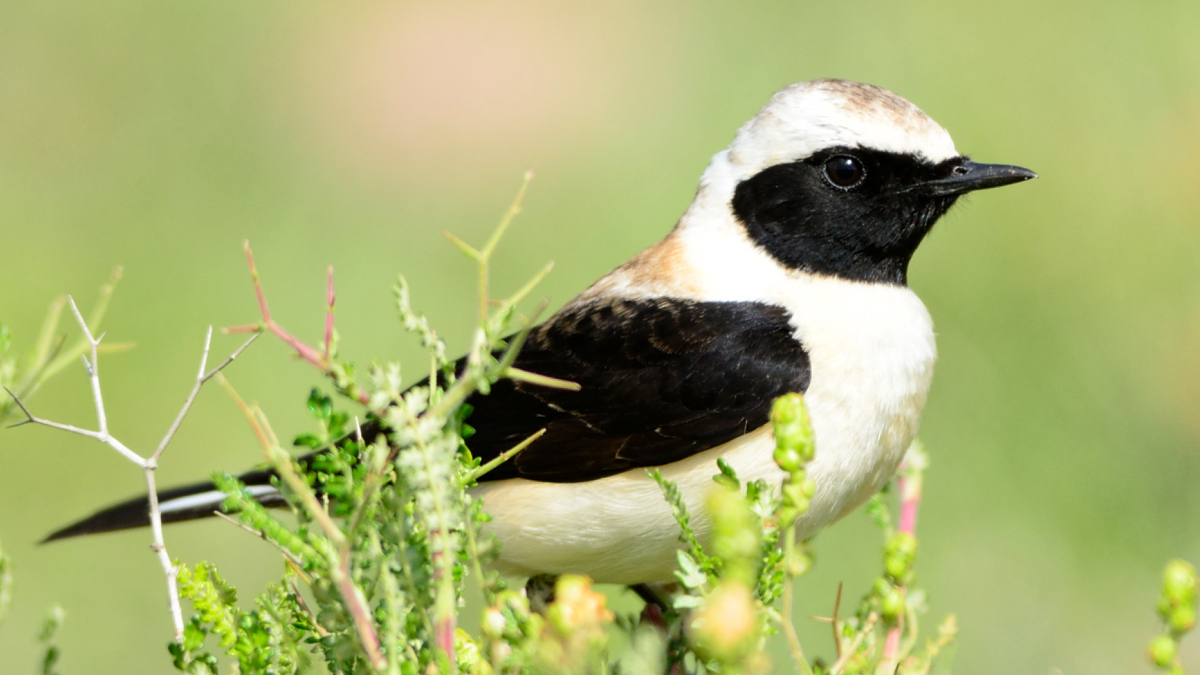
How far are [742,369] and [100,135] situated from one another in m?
7.40

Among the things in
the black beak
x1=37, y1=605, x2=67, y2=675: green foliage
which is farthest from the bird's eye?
x1=37, y1=605, x2=67, y2=675: green foliage

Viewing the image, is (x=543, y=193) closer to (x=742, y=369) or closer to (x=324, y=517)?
(x=742, y=369)

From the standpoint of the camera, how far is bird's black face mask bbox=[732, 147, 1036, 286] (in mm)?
3555

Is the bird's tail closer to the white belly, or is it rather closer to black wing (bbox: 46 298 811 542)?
black wing (bbox: 46 298 811 542)

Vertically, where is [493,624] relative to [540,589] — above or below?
above

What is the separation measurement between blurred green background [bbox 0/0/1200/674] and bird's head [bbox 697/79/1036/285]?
6.46 feet

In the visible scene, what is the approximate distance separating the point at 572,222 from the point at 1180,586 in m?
7.40

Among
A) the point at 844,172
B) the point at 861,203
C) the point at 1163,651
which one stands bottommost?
the point at 1163,651

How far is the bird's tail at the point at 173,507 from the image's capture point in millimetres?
3693

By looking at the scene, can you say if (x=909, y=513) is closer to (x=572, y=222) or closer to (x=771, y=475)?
(x=771, y=475)

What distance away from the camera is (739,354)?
3262mm

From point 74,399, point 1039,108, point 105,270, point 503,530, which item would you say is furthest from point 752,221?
point 105,270

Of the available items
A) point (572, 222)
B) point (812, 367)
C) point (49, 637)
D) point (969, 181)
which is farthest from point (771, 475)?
point (572, 222)

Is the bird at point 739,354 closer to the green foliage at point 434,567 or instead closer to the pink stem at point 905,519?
the pink stem at point 905,519
